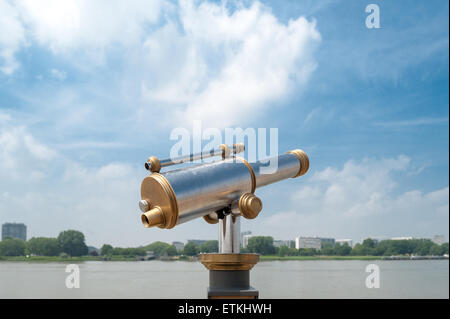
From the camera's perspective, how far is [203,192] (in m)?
2.69

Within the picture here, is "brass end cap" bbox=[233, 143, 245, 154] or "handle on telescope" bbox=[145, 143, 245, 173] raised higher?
"brass end cap" bbox=[233, 143, 245, 154]

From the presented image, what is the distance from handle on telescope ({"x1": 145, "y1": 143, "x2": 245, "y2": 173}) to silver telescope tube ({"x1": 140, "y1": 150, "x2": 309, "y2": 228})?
6 cm

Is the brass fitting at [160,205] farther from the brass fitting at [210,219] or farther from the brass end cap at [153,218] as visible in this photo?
the brass fitting at [210,219]

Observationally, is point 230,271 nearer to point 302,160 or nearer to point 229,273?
point 229,273

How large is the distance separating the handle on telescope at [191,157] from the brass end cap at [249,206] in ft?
1.38

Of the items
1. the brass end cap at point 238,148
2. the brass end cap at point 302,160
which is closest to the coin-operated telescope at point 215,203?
the brass end cap at point 238,148

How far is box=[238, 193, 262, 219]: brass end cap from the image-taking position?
2783mm

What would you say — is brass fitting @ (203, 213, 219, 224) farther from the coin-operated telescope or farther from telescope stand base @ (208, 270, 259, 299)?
telescope stand base @ (208, 270, 259, 299)

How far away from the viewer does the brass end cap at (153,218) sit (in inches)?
99.7

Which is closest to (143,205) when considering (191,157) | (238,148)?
(191,157)

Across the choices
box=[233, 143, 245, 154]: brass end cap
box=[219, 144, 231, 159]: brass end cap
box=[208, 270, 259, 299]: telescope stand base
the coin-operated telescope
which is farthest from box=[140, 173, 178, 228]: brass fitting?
box=[233, 143, 245, 154]: brass end cap
